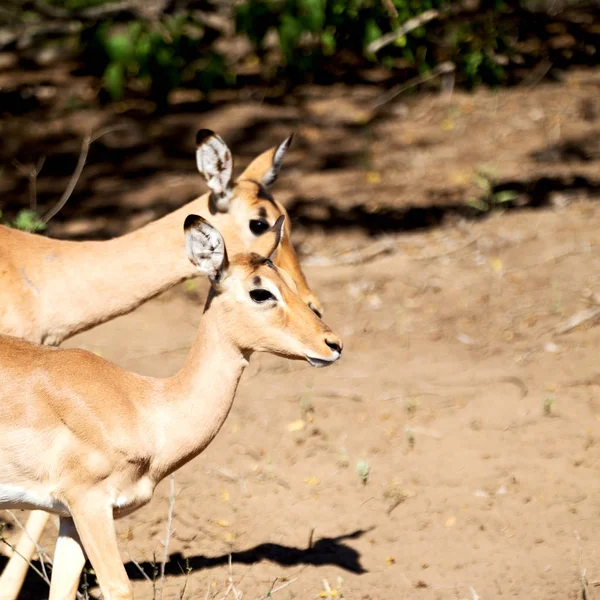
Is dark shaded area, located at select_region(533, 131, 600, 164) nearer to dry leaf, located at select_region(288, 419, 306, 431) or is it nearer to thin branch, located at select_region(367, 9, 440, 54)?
thin branch, located at select_region(367, 9, 440, 54)

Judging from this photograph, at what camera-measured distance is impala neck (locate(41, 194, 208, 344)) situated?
493 cm

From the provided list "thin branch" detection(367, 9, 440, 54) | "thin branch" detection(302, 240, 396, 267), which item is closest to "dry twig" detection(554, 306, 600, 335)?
"thin branch" detection(302, 240, 396, 267)

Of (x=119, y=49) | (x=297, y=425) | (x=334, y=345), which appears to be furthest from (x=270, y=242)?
(x=119, y=49)

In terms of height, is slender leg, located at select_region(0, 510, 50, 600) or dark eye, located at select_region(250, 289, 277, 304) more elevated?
dark eye, located at select_region(250, 289, 277, 304)

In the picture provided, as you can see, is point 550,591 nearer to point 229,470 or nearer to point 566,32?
point 229,470

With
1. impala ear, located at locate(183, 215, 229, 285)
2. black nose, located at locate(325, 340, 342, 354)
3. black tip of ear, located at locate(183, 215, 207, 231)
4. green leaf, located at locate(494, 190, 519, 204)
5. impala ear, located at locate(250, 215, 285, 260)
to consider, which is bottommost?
green leaf, located at locate(494, 190, 519, 204)

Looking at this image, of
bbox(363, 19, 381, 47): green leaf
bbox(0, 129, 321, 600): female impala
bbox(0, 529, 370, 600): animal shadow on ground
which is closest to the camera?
bbox(0, 129, 321, 600): female impala

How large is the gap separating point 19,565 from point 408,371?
2.92m

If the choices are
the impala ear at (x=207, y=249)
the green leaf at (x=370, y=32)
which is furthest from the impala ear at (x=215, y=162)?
the green leaf at (x=370, y=32)

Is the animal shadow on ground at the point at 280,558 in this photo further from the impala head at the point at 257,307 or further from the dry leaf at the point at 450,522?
the impala head at the point at 257,307

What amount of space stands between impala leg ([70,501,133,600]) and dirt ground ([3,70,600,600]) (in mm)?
703

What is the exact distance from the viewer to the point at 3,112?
10883mm

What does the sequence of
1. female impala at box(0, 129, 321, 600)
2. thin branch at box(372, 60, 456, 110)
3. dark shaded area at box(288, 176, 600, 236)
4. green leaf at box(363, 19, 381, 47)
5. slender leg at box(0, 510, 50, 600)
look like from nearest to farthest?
slender leg at box(0, 510, 50, 600)
female impala at box(0, 129, 321, 600)
green leaf at box(363, 19, 381, 47)
dark shaded area at box(288, 176, 600, 236)
thin branch at box(372, 60, 456, 110)

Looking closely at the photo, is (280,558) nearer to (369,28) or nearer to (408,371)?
(408,371)
